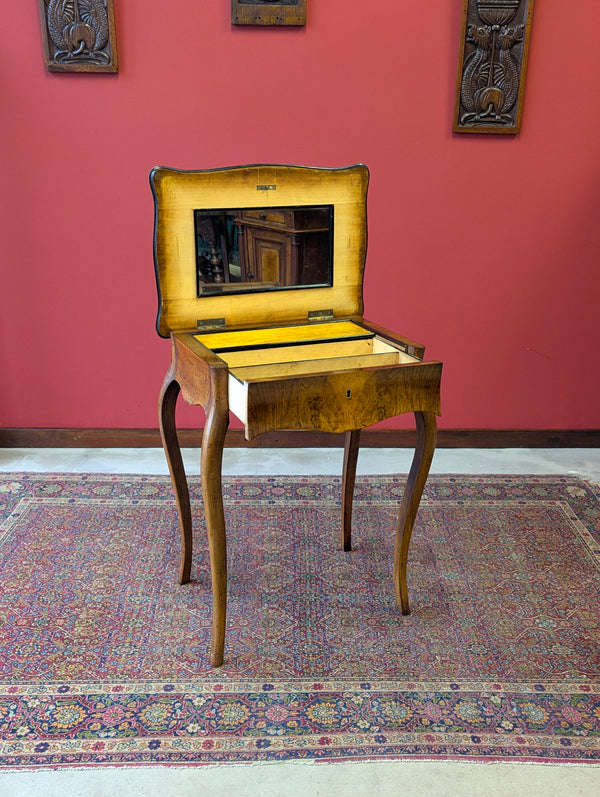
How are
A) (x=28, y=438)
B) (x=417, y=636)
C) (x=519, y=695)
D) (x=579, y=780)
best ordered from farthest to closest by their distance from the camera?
(x=28, y=438) < (x=417, y=636) < (x=519, y=695) < (x=579, y=780)

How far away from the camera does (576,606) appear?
2.38 metres

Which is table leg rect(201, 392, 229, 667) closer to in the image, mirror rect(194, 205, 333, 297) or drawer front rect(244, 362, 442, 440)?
drawer front rect(244, 362, 442, 440)

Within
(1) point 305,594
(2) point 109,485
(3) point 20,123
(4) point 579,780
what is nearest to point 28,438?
(2) point 109,485

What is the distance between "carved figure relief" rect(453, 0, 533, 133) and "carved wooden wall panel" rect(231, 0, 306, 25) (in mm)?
676

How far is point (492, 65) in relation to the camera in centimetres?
310

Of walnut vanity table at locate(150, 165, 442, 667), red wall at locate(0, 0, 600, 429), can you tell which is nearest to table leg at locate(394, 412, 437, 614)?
walnut vanity table at locate(150, 165, 442, 667)

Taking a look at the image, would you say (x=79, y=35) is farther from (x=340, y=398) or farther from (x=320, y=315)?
(x=340, y=398)

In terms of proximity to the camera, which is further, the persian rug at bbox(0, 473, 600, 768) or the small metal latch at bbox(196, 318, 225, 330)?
the small metal latch at bbox(196, 318, 225, 330)

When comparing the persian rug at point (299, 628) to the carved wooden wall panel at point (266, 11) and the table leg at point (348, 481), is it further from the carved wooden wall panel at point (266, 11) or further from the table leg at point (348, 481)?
the carved wooden wall panel at point (266, 11)

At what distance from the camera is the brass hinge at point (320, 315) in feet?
7.75

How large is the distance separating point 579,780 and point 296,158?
8.10 feet

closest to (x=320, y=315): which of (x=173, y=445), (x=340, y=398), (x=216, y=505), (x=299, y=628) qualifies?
(x=340, y=398)

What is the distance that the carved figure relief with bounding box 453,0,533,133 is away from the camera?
3027 millimetres

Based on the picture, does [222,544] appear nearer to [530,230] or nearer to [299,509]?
[299,509]
